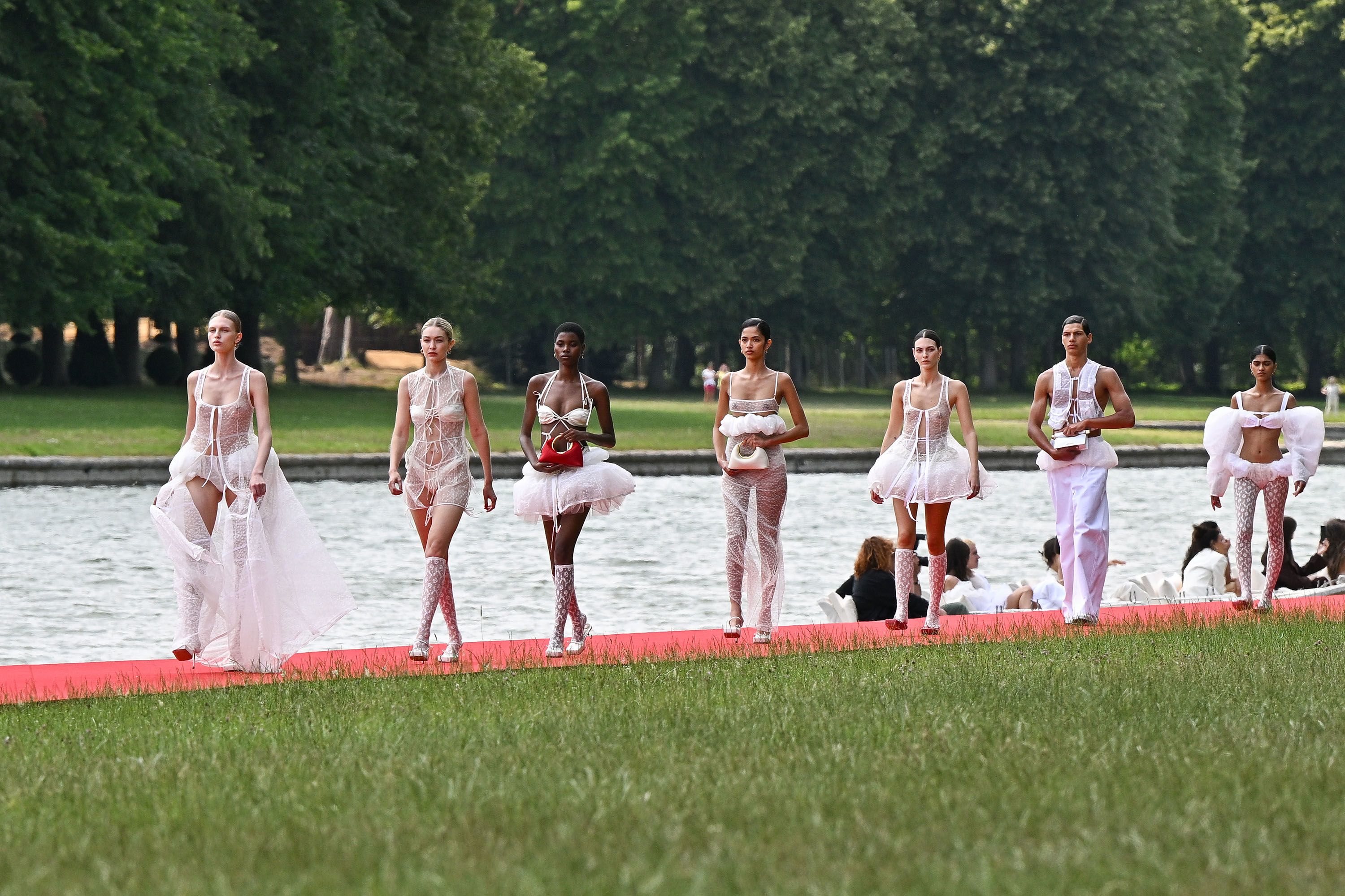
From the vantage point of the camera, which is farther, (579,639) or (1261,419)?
(1261,419)

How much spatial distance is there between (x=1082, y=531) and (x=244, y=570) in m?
5.22

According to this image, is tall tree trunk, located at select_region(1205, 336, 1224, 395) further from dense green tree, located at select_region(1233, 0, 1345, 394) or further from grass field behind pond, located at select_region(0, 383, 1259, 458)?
grass field behind pond, located at select_region(0, 383, 1259, 458)

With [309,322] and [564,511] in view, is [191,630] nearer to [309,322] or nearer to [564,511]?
[564,511]

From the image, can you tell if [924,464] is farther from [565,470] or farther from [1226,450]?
[1226,450]

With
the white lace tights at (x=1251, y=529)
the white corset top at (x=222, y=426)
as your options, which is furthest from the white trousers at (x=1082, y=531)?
the white corset top at (x=222, y=426)

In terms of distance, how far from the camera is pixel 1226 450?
13344mm

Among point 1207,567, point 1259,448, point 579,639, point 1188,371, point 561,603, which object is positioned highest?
point 1259,448

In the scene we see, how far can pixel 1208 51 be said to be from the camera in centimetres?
7169

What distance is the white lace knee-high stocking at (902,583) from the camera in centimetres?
1247


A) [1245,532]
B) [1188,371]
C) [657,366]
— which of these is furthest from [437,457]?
[1188,371]

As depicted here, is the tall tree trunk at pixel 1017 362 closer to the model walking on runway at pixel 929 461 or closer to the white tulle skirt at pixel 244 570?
the model walking on runway at pixel 929 461

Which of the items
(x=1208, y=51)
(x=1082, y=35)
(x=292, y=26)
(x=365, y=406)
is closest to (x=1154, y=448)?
(x=365, y=406)

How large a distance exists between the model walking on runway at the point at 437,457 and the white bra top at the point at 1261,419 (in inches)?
214

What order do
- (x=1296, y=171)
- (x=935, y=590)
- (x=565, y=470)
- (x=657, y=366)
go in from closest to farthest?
(x=565, y=470) → (x=935, y=590) → (x=657, y=366) → (x=1296, y=171)
